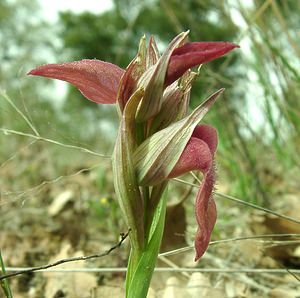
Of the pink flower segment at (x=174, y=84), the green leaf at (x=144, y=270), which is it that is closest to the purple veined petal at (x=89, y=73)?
the pink flower segment at (x=174, y=84)

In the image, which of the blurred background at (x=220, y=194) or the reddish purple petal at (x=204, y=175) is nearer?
the reddish purple petal at (x=204, y=175)

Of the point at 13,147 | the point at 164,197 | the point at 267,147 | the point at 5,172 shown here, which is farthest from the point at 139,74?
the point at 13,147

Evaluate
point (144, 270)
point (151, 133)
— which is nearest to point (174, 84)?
point (151, 133)

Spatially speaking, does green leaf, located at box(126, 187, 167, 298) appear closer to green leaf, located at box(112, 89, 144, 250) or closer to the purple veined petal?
green leaf, located at box(112, 89, 144, 250)

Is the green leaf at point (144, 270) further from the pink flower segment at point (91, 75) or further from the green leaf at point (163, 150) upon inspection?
the pink flower segment at point (91, 75)

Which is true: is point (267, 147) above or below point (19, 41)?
below

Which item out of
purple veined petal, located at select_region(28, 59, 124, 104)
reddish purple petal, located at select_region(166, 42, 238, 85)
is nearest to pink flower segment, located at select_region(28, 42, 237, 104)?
purple veined petal, located at select_region(28, 59, 124, 104)

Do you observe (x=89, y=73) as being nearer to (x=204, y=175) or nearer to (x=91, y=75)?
(x=91, y=75)

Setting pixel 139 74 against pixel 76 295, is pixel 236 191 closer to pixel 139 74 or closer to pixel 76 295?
pixel 76 295
